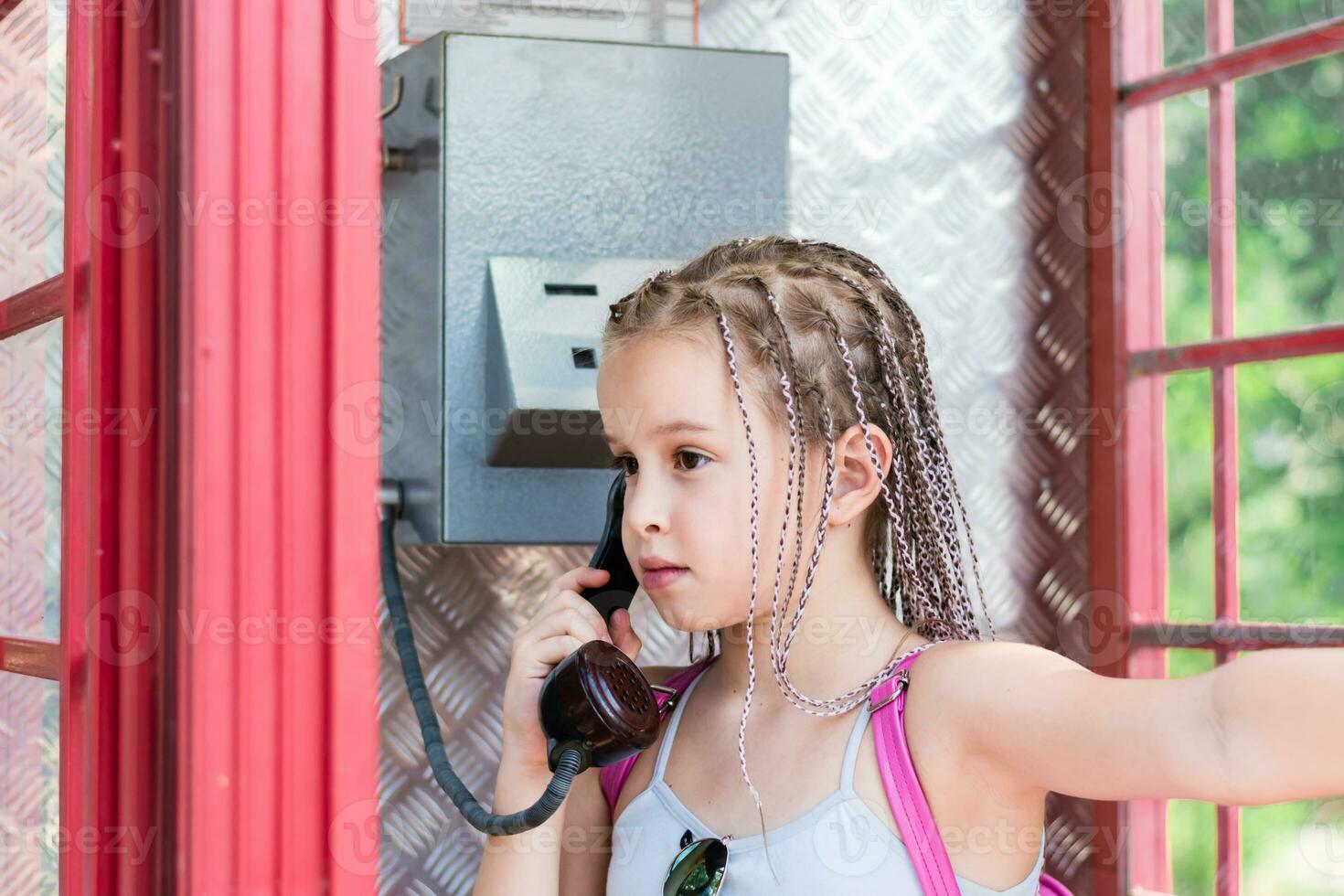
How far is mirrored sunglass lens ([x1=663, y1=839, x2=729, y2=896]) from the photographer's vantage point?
1.40 metres

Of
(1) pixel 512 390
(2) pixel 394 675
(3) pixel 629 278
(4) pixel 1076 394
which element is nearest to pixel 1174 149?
(4) pixel 1076 394

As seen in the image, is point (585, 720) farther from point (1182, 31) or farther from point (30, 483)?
point (1182, 31)

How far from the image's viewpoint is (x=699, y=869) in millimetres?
1412

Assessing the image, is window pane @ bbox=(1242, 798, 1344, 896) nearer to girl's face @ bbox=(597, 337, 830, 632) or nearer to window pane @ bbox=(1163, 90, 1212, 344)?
window pane @ bbox=(1163, 90, 1212, 344)

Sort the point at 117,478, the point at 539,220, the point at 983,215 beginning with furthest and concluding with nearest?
the point at 983,215
the point at 539,220
the point at 117,478

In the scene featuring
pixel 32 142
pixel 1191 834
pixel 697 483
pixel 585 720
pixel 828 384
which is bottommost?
pixel 1191 834

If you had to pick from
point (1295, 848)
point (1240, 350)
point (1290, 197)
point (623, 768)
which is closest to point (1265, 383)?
point (1240, 350)

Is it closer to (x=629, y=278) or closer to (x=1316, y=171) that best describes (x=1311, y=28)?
(x=1316, y=171)

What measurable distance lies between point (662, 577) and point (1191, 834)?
1348 millimetres

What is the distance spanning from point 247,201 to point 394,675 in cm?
122

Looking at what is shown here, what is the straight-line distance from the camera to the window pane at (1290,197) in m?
2.11

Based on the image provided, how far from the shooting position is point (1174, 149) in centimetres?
233

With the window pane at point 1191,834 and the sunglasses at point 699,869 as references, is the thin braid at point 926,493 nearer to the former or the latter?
the sunglasses at point 699,869

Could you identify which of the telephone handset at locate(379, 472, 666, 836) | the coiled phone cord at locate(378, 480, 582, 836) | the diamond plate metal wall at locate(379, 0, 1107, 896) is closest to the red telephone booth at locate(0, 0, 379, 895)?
the coiled phone cord at locate(378, 480, 582, 836)
